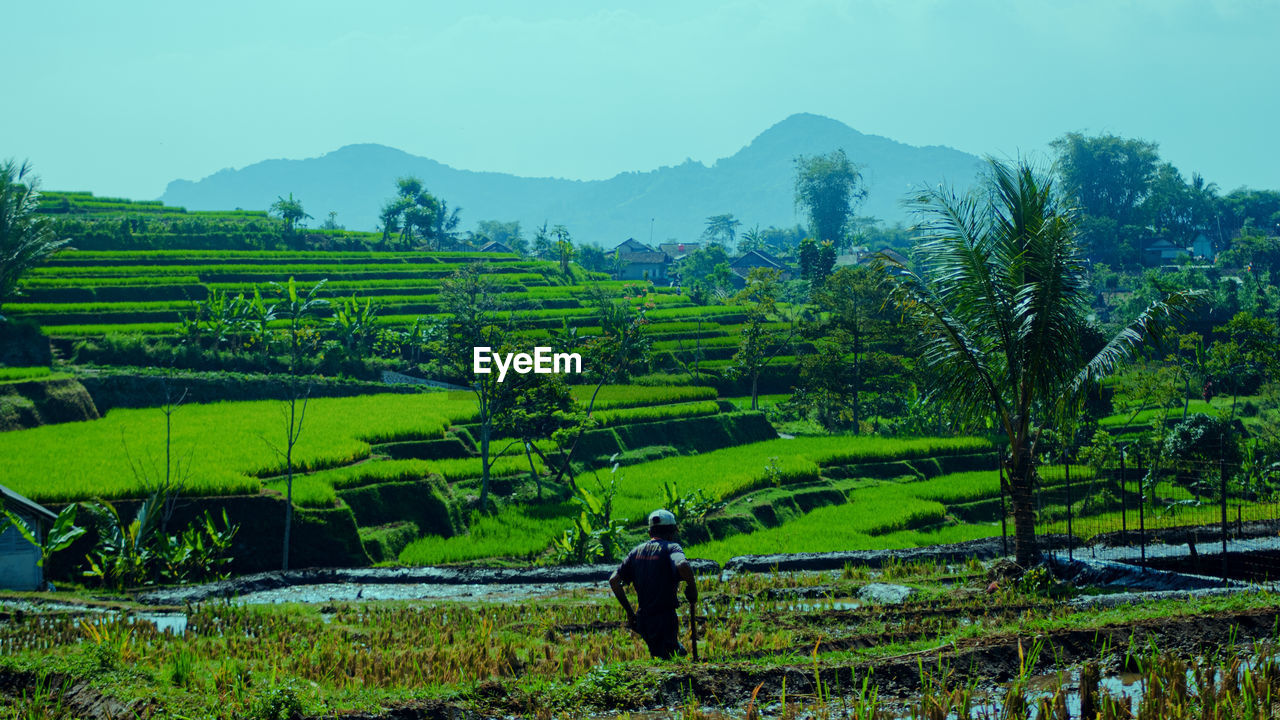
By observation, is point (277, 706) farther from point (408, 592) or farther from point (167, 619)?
point (408, 592)

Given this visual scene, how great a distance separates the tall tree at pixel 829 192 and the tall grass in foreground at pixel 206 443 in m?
69.2

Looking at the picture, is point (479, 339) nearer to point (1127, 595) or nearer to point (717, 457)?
point (717, 457)

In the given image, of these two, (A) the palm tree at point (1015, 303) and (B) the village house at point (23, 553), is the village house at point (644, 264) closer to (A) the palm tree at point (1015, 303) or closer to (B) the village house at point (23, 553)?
(B) the village house at point (23, 553)

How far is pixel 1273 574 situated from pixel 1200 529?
127 inches

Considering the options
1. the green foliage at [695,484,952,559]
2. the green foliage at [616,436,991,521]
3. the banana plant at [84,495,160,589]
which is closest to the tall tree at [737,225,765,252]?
the green foliage at [616,436,991,521]

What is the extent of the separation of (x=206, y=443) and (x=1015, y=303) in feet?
56.5

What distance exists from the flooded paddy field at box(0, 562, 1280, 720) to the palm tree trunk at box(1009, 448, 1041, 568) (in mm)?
533

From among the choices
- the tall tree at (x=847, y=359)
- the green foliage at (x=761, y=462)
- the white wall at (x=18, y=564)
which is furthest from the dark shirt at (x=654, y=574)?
the tall tree at (x=847, y=359)

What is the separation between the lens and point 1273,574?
39.3 ft

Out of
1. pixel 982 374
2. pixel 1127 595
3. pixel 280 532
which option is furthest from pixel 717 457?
pixel 1127 595

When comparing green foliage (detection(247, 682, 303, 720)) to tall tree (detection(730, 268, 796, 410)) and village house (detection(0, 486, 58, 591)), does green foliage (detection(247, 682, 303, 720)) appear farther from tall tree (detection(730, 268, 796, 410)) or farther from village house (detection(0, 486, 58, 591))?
tall tree (detection(730, 268, 796, 410))

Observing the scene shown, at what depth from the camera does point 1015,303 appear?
11734 millimetres

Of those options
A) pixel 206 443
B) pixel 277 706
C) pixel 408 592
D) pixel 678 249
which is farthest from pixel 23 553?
pixel 678 249

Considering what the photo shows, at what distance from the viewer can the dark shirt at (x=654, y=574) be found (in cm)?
663
